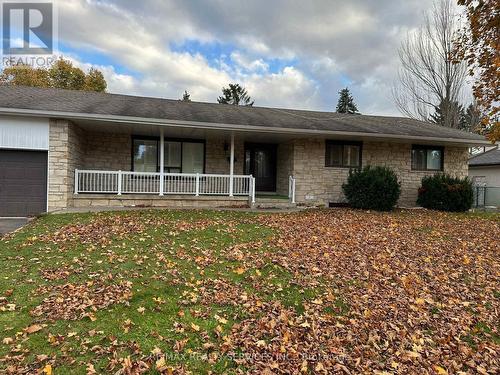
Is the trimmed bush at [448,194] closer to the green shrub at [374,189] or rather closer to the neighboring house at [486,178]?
the green shrub at [374,189]

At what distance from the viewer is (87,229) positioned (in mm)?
7129

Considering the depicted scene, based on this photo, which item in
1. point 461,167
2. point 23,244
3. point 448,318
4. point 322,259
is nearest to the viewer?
point 448,318

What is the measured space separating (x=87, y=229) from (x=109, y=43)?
1593 centimetres

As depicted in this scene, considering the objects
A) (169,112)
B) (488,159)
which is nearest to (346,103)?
(488,159)

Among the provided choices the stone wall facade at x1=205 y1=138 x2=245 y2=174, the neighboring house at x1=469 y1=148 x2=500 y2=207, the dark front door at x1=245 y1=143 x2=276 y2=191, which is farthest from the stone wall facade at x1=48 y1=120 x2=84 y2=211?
the neighboring house at x1=469 y1=148 x2=500 y2=207

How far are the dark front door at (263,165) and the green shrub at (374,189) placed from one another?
3808mm

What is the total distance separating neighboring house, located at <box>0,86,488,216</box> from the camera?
32.9 feet

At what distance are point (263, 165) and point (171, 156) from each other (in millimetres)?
3938

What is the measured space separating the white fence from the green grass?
357 centimetres

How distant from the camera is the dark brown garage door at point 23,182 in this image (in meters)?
9.97

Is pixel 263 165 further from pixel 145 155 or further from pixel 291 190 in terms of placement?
pixel 145 155

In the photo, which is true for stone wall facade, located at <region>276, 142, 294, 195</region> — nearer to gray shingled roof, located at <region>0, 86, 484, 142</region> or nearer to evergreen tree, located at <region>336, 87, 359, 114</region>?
gray shingled roof, located at <region>0, 86, 484, 142</region>

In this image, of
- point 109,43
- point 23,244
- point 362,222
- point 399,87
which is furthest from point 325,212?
point 399,87

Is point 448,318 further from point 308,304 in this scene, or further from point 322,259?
point 322,259
